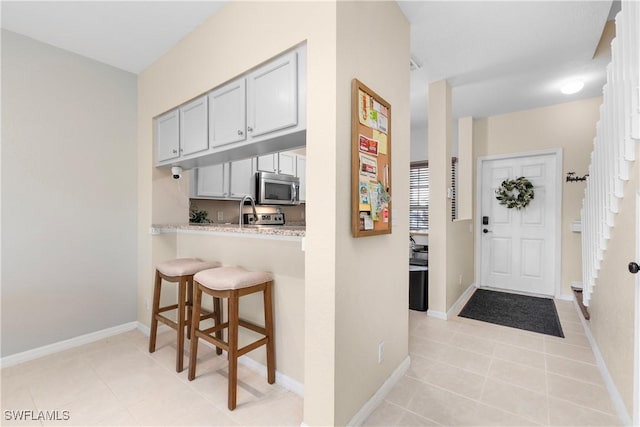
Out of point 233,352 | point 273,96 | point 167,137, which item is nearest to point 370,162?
point 273,96

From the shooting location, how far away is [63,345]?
8.27 ft

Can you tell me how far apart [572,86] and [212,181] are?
14.0 feet

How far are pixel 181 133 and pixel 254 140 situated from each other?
3.23ft

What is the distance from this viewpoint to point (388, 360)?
1.97 m

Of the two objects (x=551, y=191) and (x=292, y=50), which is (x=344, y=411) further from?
(x=551, y=191)

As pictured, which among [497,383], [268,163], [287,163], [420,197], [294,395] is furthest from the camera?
[420,197]

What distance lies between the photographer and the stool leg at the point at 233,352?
1.76 meters

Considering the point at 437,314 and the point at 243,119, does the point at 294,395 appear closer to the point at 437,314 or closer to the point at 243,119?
the point at 243,119

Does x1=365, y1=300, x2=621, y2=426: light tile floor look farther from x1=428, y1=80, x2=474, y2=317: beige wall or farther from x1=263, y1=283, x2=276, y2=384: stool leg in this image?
x1=263, y1=283, x2=276, y2=384: stool leg

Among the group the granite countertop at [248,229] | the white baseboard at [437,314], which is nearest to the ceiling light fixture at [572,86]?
the white baseboard at [437,314]

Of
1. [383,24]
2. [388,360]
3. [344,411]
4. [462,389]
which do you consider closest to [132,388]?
[344,411]

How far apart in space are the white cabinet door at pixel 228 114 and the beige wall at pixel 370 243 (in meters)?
0.80

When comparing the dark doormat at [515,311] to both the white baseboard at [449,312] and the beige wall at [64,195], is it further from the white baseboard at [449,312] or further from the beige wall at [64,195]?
the beige wall at [64,195]

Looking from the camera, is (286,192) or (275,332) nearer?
(275,332)
